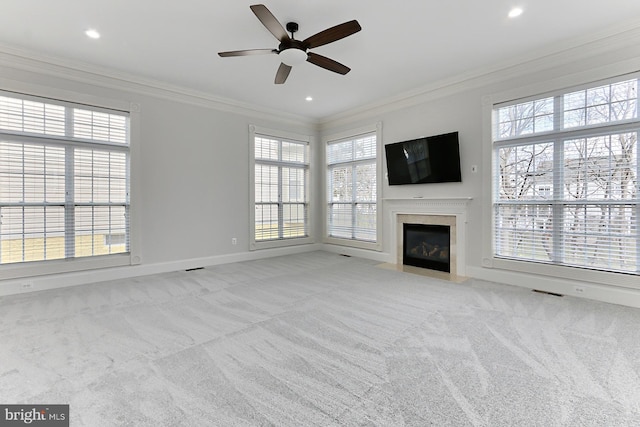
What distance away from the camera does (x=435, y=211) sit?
4957 millimetres

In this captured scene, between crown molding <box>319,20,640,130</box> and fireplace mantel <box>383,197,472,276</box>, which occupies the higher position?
crown molding <box>319,20,640,130</box>

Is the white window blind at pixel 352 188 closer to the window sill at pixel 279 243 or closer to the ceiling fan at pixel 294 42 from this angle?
the window sill at pixel 279 243

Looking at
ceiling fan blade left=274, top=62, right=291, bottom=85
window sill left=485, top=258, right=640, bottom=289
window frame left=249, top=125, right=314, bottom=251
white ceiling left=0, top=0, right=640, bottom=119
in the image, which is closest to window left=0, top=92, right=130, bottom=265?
white ceiling left=0, top=0, right=640, bottom=119

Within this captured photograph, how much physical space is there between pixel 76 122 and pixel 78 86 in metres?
0.50

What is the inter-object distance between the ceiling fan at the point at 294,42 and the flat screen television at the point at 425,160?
2.17 meters

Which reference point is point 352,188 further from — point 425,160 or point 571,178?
point 571,178

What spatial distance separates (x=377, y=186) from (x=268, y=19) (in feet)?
12.6

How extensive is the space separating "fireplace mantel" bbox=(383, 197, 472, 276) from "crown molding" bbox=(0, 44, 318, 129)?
3.26m

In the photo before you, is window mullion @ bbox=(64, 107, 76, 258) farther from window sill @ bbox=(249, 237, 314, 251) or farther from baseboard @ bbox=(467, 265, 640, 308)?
baseboard @ bbox=(467, 265, 640, 308)

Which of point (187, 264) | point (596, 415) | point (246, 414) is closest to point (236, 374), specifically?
point (246, 414)

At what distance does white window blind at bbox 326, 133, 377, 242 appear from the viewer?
6.05 meters
